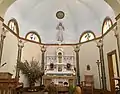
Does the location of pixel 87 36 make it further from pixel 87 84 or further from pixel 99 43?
pixel 87 84

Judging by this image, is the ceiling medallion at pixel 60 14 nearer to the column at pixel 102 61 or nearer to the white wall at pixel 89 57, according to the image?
the white wall at pixel 89 57

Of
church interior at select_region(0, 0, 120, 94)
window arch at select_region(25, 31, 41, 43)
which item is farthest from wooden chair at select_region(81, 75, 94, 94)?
window arch at select_region(25, 31, 41, 43)

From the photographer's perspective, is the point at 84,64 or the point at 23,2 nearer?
the point at 23,2

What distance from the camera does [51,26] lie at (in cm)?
1234

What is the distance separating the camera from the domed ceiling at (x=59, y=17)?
413 inches

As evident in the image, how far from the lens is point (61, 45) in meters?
12.1

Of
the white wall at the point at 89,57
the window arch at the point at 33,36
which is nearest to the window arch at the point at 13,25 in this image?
Answer: the window arch at the point at 33,36

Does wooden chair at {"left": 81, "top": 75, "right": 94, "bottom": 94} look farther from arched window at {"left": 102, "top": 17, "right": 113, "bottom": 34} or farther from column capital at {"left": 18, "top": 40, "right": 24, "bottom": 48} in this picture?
column capital at {"left": 18, "top": 40, "right": 24, "bottom": 48}

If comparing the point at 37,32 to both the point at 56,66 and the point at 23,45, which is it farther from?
the point at 56,66

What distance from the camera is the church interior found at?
9.32 meters

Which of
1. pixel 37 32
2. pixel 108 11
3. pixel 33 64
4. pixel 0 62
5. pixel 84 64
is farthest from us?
pixel 37 32

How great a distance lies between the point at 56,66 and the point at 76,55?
5.58ft

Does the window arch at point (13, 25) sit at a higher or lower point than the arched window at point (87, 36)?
higher

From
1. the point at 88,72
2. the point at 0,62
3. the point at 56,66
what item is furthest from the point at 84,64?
the point at 0,62
